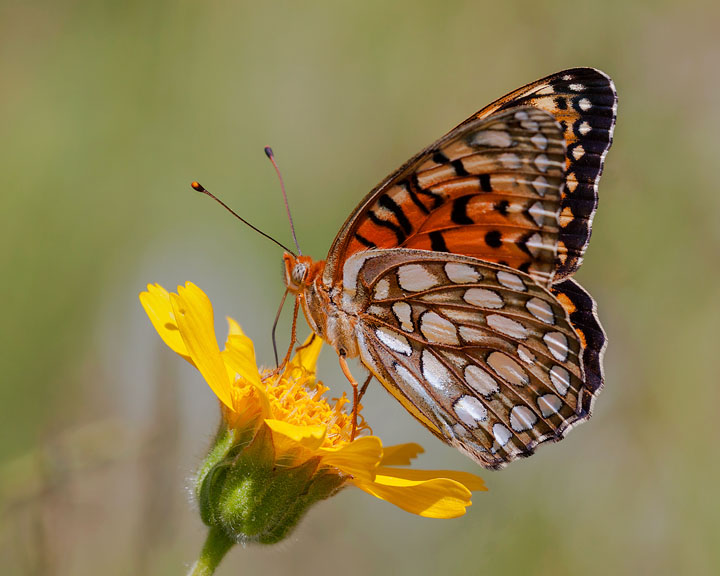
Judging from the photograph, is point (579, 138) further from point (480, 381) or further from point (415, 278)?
point (480, 381)

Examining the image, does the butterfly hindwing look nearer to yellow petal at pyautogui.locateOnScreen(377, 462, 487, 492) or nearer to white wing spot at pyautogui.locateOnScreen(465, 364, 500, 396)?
white wing spot at pyautogui.locateOnScreen(465, 364, 500, 396)

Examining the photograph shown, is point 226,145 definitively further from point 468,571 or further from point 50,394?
point 468,571

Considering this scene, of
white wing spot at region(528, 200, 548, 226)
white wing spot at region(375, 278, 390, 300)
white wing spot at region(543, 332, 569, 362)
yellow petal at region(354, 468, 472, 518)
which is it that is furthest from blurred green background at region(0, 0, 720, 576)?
white wing spot at region(528, 200, 548, 226)

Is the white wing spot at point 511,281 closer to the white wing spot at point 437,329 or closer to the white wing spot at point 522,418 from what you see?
the white wing spot at point 437,329

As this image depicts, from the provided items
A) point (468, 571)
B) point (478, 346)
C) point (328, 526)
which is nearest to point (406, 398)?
point (478, 346)

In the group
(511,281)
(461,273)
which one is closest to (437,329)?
(461,273)

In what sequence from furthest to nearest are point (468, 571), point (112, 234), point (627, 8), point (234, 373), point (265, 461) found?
Result: point (627, 8) → point (112, 234) → point (468, 571) → point (234, 373) → point (265, 461)

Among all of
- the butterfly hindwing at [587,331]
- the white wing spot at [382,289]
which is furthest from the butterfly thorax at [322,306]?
the butterfly hindwing at [587,331]
